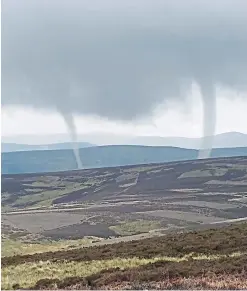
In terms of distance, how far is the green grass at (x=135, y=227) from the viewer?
221 feet

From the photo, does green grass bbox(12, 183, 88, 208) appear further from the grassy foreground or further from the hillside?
the grassy foreground

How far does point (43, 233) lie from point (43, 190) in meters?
100

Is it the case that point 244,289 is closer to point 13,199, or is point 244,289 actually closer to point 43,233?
point 43,233

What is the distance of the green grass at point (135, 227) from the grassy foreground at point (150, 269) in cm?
3318

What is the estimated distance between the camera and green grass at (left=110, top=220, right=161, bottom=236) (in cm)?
6748

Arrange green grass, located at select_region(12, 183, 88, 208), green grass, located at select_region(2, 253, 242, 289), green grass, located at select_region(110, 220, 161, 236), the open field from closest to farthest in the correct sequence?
green grass, located at select_region(2, 253, 242, 289) → green grass, located at select_region(110, 220, 161, 236) → the open field → green grass, located at select_region(12, 183, 88, 208)

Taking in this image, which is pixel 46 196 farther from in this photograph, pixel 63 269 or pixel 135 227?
pixel 63 269

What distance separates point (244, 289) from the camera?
13.8 metres

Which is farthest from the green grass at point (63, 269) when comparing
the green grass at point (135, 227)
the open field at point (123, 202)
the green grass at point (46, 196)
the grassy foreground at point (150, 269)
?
the green grass at point (46, 196)

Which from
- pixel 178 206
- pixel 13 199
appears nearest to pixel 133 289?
pixel 178 206

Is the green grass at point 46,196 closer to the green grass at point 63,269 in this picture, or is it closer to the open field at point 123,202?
the open field at point 123,202

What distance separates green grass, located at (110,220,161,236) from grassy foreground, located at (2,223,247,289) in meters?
33.2

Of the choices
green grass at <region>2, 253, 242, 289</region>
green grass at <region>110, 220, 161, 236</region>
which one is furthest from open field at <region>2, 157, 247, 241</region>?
green grass at <region>2, 253, 242, 289</region>

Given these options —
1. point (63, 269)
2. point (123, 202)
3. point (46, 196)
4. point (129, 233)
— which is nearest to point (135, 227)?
A: point (129, 233)
